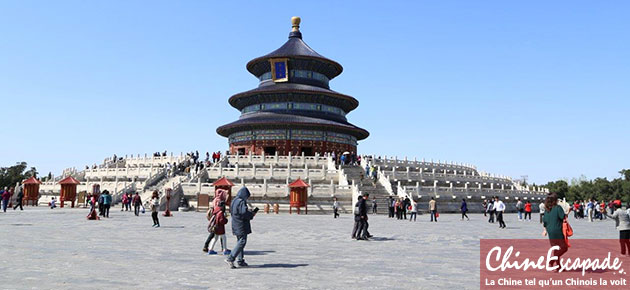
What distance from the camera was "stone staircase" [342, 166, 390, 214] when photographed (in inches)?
1305

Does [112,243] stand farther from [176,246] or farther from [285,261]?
[285,261]


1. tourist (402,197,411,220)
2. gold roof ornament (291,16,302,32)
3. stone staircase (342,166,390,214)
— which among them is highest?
gold roof ornament (291,16,302,32)

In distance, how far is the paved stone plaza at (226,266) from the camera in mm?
8195

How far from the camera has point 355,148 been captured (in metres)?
61.1

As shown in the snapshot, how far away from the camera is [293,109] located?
187 feet

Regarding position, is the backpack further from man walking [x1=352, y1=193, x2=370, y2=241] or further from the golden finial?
the golden finial

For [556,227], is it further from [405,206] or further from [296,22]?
[296,22]

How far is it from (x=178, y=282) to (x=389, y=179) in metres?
30.6

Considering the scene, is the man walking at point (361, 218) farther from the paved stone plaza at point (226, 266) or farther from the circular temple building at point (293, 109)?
the circular temple building at point (293, 109)

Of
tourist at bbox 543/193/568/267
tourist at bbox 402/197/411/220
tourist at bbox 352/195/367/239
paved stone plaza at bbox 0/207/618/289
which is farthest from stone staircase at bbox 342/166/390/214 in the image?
tourist at bbox 543/193/568/267

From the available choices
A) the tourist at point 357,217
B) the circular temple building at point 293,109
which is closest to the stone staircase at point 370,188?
the circular temple building at point 293,109

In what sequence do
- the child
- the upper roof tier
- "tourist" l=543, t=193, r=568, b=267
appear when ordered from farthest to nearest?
the upper roof tier → the child → "tourist" l=543, t=193, r=568, b=267

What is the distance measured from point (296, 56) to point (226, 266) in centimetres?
5056

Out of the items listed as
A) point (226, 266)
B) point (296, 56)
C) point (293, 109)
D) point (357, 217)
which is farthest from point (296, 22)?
point (226, 266)
